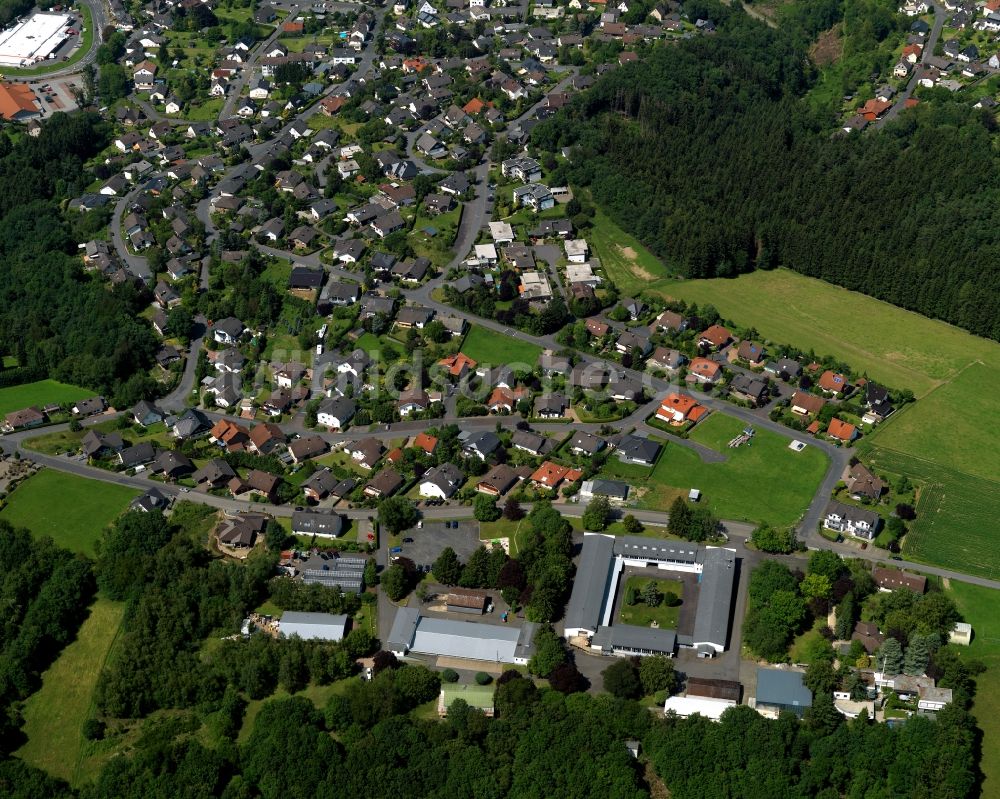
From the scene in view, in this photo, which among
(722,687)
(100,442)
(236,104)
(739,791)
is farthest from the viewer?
(236,104)

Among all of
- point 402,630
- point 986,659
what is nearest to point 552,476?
point 402,630

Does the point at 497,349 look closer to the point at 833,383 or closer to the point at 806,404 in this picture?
the point at 806,404

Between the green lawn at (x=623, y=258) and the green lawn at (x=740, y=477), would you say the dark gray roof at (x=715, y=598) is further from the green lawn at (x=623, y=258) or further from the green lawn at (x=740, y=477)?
the green lawn at (x=623, y=258)

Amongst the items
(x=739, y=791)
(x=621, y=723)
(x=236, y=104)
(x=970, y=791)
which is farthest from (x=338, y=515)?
(x=236, y=104)

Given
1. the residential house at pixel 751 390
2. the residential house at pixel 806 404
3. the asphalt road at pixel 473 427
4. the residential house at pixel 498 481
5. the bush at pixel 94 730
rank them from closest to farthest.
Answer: the bush at pixel 94 730
the asphalt road at pixel 473 427
the residential house at pixel 498 481
the residential house at pixel 806 404
the residential house at pixel 751 390

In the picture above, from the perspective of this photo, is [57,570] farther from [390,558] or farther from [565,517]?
[565,517]

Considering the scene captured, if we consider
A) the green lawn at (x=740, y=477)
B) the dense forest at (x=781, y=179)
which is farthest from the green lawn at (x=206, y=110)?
the green lawn at (x=740, y=477)
